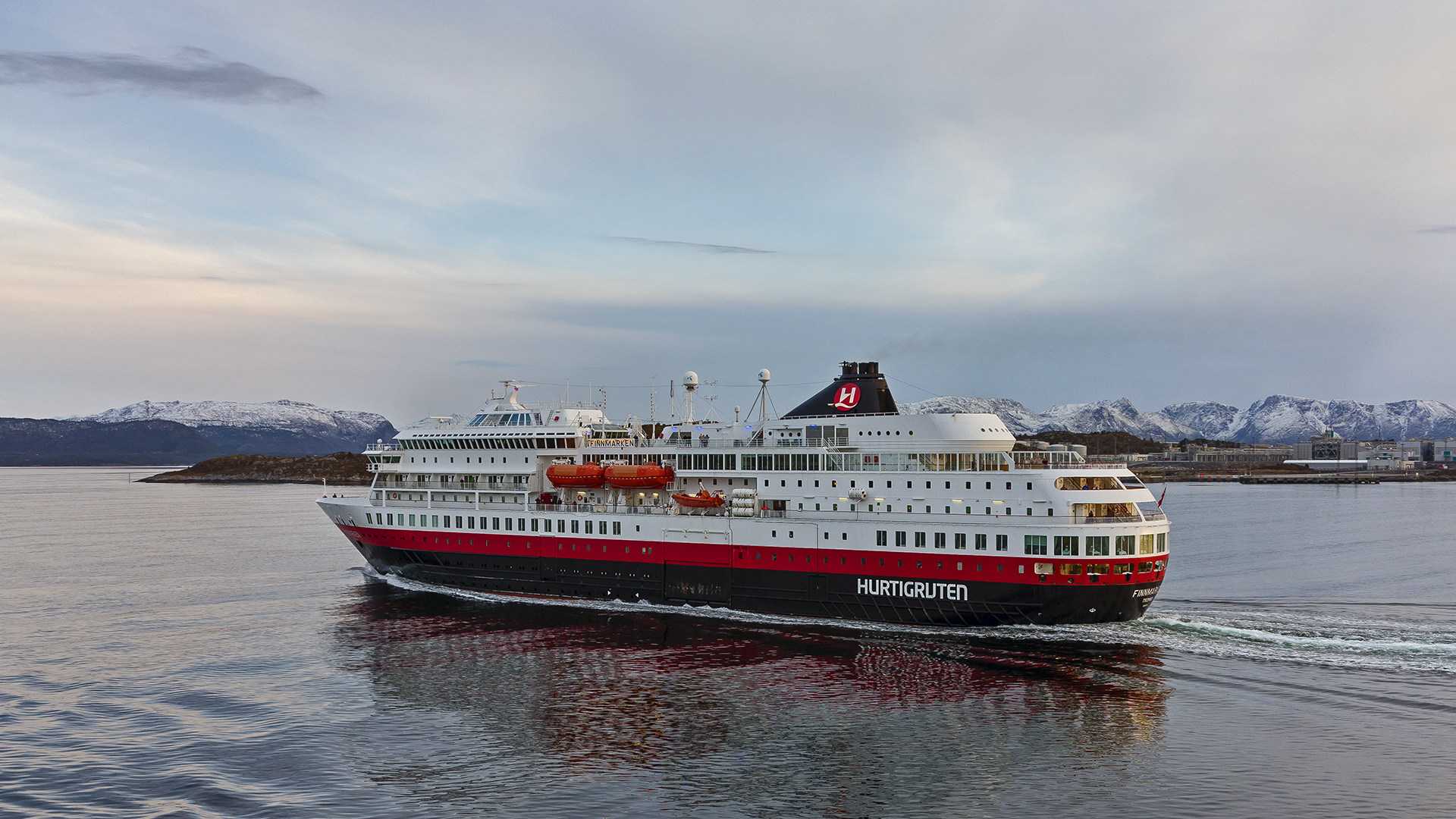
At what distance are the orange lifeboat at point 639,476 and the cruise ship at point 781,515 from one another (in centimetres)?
9

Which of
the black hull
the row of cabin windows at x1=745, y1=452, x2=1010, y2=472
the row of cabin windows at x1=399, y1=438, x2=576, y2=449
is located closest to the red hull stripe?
the black hull

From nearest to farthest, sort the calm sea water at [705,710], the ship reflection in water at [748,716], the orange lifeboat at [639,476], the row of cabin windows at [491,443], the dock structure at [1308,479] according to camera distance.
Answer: the calm sea water at [705,710], the ship reflection in water at [748,716], the orange lifeboat at [639,476], the row of cabin windows at [491,443], the dock structure at [1308,479]

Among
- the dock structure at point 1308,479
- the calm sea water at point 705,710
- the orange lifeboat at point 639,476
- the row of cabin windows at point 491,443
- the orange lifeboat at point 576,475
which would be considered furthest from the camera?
the dock structure at point 1308,479

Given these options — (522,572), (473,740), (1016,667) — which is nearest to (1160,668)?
(1016,667)

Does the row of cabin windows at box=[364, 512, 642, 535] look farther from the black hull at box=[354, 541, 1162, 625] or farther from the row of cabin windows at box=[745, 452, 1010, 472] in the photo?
the row of cabin windows at box=[745, 452, 1010, 472]

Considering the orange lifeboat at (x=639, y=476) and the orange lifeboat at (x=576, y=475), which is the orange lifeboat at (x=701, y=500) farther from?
Answer: the orange lifeboat at (x=576, y=475)

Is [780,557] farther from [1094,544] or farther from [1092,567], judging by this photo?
[1094,544]

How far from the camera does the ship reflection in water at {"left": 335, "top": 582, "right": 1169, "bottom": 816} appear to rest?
20453mm

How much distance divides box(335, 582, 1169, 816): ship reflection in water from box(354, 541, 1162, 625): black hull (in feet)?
3.11

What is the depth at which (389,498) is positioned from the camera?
45.8 m

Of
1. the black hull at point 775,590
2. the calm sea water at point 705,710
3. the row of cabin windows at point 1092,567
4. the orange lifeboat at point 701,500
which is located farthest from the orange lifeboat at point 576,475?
the row of cabin windows at point 1092,567

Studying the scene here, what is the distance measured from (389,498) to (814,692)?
Result: 2745 cm

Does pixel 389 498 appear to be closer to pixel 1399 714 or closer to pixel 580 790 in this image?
pixel 580 790

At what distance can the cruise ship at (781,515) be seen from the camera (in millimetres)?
32031
